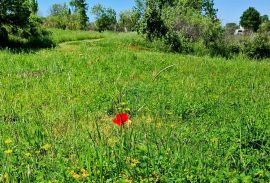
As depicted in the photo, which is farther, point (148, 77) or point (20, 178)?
point (148, 77)

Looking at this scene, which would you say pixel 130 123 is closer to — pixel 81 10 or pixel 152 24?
pixel 152 24

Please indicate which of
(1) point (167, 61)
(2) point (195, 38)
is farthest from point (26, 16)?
(2) point (195, 38)

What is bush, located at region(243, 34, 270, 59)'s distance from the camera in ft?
120

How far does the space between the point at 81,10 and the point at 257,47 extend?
42.0 m

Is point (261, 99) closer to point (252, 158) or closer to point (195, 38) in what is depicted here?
point (252, 158)

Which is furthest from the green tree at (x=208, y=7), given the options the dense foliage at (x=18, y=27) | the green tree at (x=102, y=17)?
the dense foliage at (x=18, y=27)

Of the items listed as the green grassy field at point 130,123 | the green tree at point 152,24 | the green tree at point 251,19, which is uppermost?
the green tree at point 251,19

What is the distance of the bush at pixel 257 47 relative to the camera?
36453 millimetres

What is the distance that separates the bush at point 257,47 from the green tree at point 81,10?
38.4m

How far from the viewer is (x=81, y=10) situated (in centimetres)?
7194

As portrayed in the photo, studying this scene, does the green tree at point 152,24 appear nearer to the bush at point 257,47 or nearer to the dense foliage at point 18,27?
the bush at point 257,47

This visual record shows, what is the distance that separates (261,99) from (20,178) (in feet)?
18.3

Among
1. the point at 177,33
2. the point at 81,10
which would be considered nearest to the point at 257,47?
the point at 177,33

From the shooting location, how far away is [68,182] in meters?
4.59
